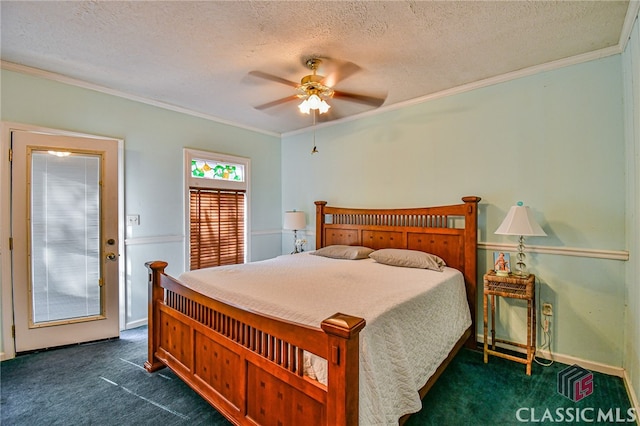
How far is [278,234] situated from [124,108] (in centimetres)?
282

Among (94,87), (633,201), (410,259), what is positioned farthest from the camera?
(94,87)

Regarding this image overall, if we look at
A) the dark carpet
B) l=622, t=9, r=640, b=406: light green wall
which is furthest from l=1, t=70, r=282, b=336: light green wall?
l=622, t=9, r=640, b=406: light green wall

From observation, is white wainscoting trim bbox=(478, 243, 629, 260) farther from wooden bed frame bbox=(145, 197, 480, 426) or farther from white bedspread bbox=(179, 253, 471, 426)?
white bedspread bbox=(179, 253, 471, 426)

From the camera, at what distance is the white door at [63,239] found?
282cm

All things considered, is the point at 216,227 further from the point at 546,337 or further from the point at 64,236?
the point at 546,337

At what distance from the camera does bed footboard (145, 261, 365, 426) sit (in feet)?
4.13

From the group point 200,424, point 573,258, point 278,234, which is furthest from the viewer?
point 278,234

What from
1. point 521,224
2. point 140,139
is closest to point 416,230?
point 521,224

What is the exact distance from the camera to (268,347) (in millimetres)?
1605

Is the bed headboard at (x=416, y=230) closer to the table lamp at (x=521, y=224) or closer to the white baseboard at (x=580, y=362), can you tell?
the table lamp at (x=521, y=224)

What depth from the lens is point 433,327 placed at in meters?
2.13

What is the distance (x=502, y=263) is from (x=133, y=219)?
4031 millimetres

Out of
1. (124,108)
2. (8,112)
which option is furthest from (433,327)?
(8,112)

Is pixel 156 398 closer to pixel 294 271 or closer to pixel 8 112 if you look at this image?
pixel 294 271
